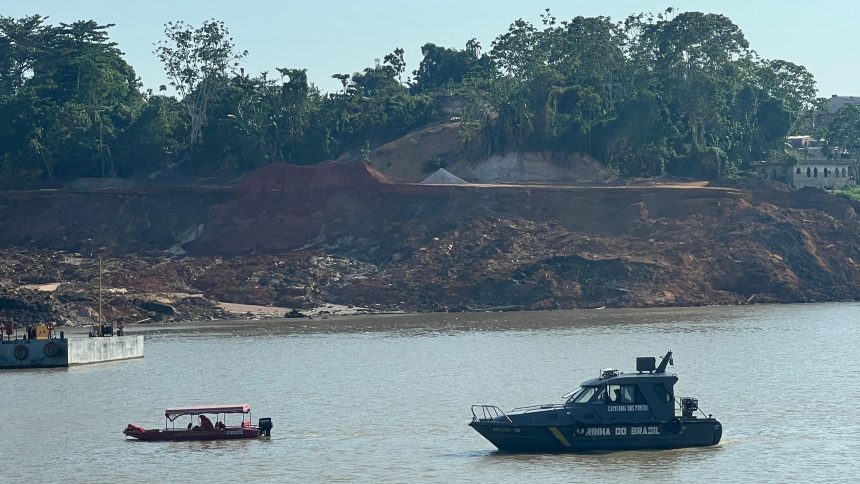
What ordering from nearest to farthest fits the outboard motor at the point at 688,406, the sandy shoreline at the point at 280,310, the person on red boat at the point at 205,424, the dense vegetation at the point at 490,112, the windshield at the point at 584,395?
the windshield at the point at 584,395 → the outboard motor at the point at 688,406 → the person on red boat at the point at 205,424 → the sandy shoreline at the point at 280,310 → the dense vegetation at the point at 490,112

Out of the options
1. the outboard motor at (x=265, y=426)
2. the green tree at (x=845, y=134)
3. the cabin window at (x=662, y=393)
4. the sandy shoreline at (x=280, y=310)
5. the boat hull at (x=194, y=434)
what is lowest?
the boat hull at (x=194, y=434)

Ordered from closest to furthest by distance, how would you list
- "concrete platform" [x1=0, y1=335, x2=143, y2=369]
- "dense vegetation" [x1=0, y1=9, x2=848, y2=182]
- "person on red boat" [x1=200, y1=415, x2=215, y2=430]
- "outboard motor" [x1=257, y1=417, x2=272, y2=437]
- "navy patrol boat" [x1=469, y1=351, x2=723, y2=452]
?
"navy patrol boat" [x1=469, y1=351, x2=723, y2=452] < "outboard motor" [x1=257, y1=417, x2=272, y2=437] < "person on red boat" [x1=200, y1=415, x2=215, y2=430] < "concrete platform" [x1=0, y1=335, x2=143, y2=369] < "dense vegetation" [x1=0, y1=9, x2=848, y2=182]

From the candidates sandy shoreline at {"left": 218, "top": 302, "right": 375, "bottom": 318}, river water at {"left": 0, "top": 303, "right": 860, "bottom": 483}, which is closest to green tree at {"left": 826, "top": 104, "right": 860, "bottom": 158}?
river water at {"left": 0, "top": 303, "right": 860, "bottom": 483}

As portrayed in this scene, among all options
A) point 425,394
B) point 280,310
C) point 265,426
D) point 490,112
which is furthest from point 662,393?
point 490,112

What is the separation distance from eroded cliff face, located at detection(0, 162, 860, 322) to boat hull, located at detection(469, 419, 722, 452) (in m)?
69.3

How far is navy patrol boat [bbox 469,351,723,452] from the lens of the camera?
48438mm

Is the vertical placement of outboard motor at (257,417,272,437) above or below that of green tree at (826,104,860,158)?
below

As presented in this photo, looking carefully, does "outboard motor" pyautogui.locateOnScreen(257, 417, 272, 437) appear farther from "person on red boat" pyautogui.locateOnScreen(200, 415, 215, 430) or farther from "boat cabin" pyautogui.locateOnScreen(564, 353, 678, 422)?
"boat cabin" pyautogui.locateOnScreen(564, 353, 678, 422)

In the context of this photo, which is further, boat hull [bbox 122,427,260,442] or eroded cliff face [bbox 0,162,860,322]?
eroded cliff face [bbox 0,162,860,322]

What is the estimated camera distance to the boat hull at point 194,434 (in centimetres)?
5512

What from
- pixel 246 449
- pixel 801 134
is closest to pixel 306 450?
pixel 246 449

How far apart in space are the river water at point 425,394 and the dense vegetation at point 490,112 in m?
43.7

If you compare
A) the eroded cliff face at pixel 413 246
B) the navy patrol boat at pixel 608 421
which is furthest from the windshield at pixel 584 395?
the eroded cliff face at pixel 413 246

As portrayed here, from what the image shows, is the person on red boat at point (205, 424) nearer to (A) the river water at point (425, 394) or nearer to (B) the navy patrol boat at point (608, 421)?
(A) the river water at point (425, 394)
